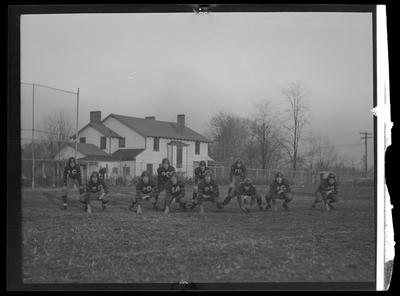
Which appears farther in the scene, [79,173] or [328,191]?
[328,191]

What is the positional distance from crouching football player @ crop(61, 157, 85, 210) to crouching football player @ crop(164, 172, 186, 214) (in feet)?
2.74

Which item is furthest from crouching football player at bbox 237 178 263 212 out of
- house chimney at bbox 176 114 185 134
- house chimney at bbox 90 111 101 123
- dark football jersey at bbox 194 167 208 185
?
house chimney at bbox 90 111 101 123

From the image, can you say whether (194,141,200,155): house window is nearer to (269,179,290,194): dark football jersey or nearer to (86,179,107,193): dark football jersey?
(269,179,290,194): dark football jersey

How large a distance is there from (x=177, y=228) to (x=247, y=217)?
714 mm

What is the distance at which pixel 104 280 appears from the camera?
4695mm

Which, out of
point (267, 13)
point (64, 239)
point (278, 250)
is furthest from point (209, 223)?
point (267, 13)

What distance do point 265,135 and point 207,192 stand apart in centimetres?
82

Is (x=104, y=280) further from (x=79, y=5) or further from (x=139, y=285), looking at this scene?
(x=79, y=5)

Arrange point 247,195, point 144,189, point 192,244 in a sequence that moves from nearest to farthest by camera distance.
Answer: point 192,244, point 144,189, point 247,195

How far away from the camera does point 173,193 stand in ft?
16.2

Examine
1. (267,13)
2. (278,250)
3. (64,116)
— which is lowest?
(278,250)

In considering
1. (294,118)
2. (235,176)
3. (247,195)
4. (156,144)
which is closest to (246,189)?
(247,195)

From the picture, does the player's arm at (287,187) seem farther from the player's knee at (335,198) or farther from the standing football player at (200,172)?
the standing football player at (200,172)

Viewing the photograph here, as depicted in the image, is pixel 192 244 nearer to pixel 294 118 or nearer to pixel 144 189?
pixel 144 189
